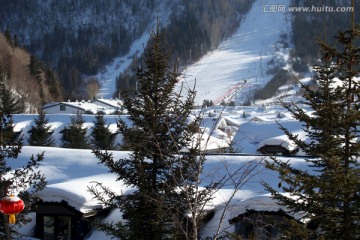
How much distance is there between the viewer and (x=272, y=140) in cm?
2656

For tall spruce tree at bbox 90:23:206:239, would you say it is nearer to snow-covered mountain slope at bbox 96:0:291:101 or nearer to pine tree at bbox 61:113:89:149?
pine tree at bbox 61:113:89:149

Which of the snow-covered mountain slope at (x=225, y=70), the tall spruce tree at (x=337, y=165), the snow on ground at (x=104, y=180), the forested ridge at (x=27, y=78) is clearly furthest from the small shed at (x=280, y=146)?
the snow-covered mountain slope at (x=225, y=70)

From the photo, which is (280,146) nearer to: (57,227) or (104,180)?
(104,180)

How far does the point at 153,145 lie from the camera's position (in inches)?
414

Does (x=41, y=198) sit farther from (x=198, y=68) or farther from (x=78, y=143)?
(x=198, y=68)

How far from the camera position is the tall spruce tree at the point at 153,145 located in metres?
10.2

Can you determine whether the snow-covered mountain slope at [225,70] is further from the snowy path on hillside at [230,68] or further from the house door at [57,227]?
the house door at [57,227]

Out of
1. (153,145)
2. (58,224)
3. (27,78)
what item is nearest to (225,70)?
(27,78)

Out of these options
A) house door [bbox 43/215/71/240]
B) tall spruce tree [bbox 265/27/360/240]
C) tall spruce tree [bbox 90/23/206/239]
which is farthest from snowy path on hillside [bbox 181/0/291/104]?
tall spruce tree [bbox 265/27/360/240]

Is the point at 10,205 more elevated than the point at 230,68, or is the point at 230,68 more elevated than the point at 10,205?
the point at 10,205

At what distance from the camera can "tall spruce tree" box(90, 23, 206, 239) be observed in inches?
400

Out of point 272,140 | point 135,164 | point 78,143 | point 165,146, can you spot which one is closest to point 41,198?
point 135,164

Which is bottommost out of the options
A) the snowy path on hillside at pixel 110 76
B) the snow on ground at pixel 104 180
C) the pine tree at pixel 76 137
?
the snowy path on hillside at pixel 110 76

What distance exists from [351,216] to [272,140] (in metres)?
19.0
